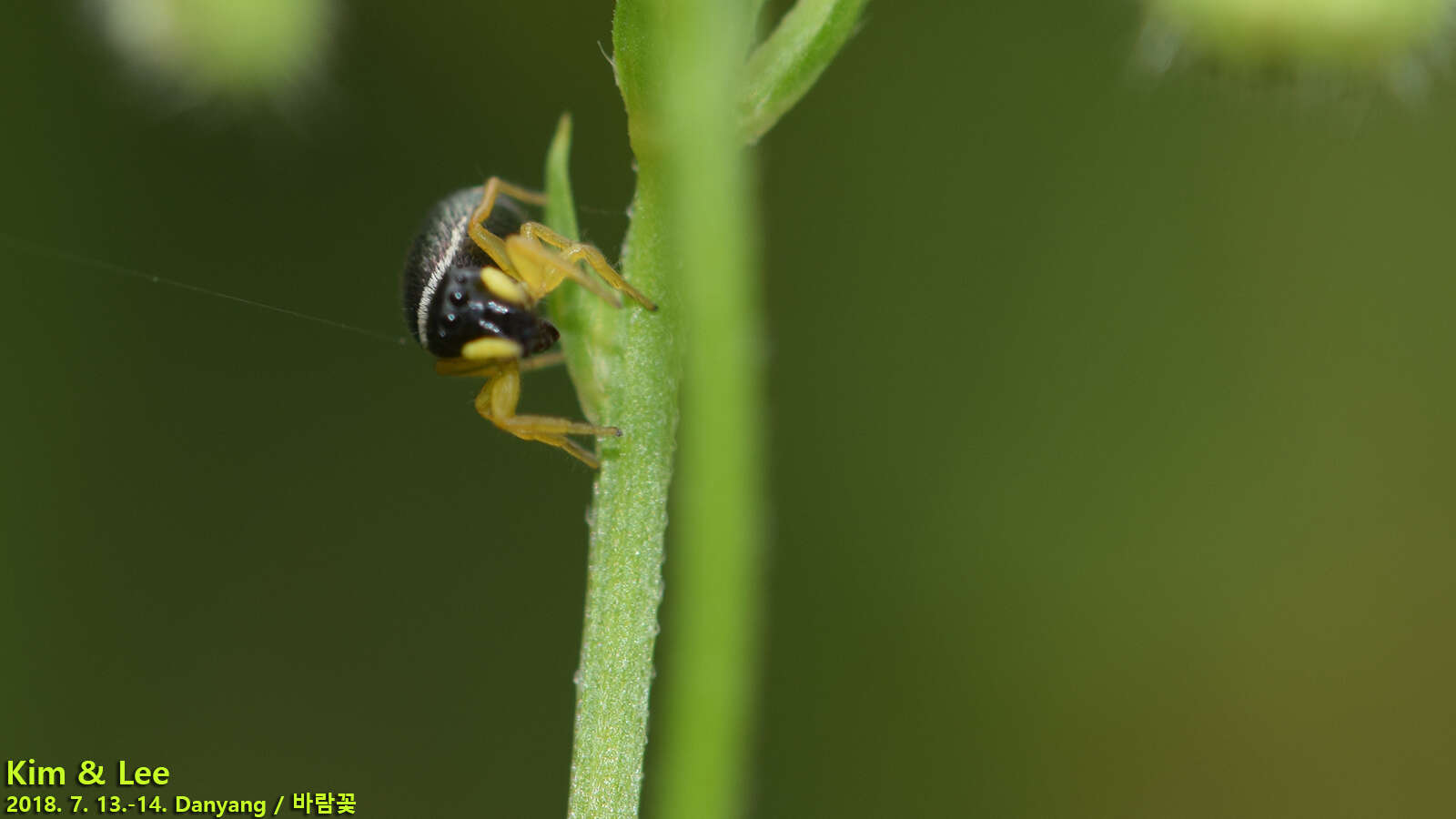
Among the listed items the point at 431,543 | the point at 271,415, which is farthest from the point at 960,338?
the point at 271,415

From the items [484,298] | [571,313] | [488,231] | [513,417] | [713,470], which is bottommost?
[713,470]

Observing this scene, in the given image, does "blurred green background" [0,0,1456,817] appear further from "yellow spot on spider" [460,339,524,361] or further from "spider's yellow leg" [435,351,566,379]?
"yellow spot on spider" [460,339,524,361]

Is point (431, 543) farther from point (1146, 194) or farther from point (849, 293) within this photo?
point (1146, 194)

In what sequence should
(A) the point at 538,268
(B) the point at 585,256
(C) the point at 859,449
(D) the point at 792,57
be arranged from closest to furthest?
(D) the point at 792,57 → (B) the point at 585,256 → (A) the point at 538,268 → (C) the point at 859,449

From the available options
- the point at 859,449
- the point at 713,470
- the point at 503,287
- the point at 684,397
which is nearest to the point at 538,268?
the point at 503,287

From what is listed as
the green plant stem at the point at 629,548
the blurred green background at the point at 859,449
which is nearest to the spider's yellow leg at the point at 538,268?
the green plant stem at the point at 629,548

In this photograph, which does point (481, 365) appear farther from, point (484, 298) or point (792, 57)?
point (792, 57)

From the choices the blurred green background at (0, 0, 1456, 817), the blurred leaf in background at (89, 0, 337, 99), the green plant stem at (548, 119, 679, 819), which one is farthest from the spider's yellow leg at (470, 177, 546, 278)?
the blurred green background at (0, 0, 1456, 817)

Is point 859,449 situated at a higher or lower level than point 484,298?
higher
